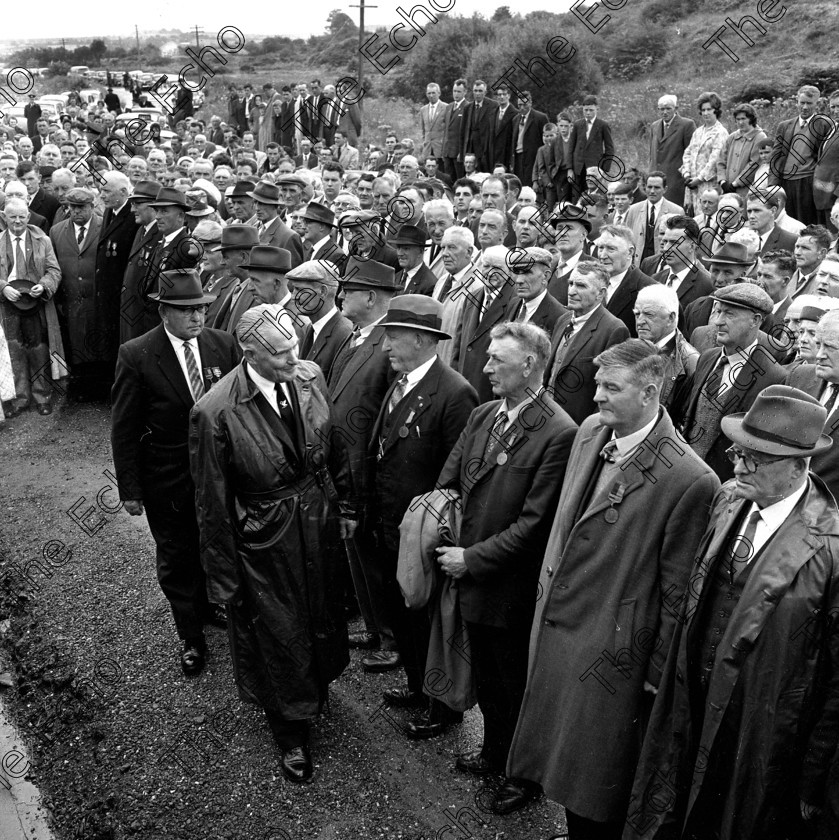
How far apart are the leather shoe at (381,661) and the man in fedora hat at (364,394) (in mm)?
14

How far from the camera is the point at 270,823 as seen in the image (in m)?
4.39

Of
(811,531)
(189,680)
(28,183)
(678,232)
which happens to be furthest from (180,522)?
(28,183)

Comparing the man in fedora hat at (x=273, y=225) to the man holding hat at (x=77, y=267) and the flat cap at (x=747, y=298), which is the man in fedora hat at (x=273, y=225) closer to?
the man holding hat at (x=77, y=267)

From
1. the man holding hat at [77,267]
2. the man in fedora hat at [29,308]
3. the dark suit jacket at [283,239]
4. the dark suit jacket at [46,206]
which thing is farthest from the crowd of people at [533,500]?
the dark suit jacket at [46,206]

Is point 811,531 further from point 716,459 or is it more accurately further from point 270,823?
point 270,823

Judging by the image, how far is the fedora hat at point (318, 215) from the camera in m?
9.05

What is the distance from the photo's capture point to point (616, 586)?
3766 mm

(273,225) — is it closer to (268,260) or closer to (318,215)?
(318,215)

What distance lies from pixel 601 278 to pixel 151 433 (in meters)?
3.19

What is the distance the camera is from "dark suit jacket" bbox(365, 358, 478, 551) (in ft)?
16.3

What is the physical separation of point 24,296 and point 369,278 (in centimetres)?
577

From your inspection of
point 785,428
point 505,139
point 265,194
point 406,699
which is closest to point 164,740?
point 406,699

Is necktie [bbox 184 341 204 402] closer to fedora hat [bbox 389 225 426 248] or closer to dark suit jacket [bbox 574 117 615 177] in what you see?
fedora hat [bbox 389 225 426 248]

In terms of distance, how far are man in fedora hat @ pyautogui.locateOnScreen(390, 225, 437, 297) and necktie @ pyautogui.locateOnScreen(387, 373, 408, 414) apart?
271 cm
